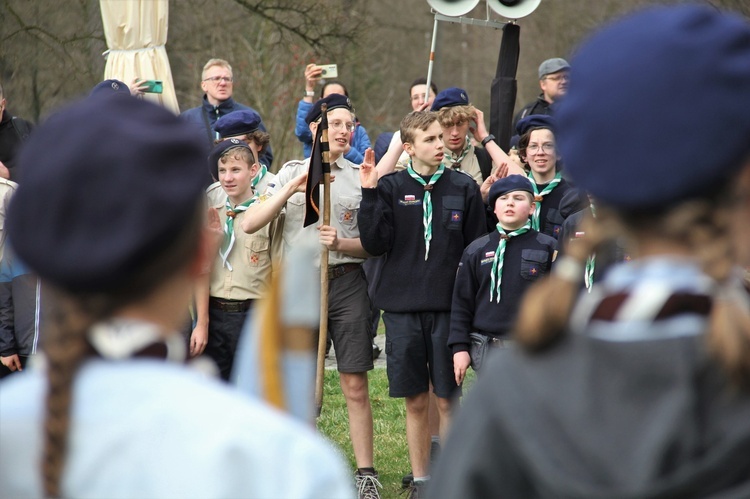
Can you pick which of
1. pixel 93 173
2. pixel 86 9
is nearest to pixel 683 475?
pixel 93 173

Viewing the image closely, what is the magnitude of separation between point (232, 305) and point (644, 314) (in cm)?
494

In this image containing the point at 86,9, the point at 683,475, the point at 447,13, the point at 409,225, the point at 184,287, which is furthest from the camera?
the point at 86,9

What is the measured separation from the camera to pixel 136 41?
992 centimetres

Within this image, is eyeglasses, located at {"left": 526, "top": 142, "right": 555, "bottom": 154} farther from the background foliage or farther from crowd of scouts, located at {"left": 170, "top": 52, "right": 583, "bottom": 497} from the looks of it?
the background foliage

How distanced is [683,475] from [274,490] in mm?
526

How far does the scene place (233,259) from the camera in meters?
6.20

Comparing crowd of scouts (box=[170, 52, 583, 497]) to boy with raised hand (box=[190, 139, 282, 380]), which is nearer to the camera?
crowd of scouts (box=[170, 52, 583, 497])

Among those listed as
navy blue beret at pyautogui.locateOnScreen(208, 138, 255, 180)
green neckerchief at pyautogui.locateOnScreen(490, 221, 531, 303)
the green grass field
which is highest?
navy blue beret at pyautogui.locateOnScreen(208, 138, 255, 180)

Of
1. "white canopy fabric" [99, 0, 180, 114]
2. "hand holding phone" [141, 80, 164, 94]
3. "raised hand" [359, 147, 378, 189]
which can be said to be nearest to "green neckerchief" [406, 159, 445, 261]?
"raised hand" [359, 147, 378, 189]

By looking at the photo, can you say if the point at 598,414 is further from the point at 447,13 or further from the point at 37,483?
the point at 447,13

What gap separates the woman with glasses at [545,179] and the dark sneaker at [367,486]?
1.65m

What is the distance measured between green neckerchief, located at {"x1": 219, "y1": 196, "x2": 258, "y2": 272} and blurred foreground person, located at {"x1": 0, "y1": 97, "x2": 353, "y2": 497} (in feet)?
15.4

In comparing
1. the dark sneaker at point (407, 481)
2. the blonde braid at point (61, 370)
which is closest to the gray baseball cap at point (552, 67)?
the dark sneaker at point (407, 481)

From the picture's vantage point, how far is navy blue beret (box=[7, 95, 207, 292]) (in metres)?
1.45
